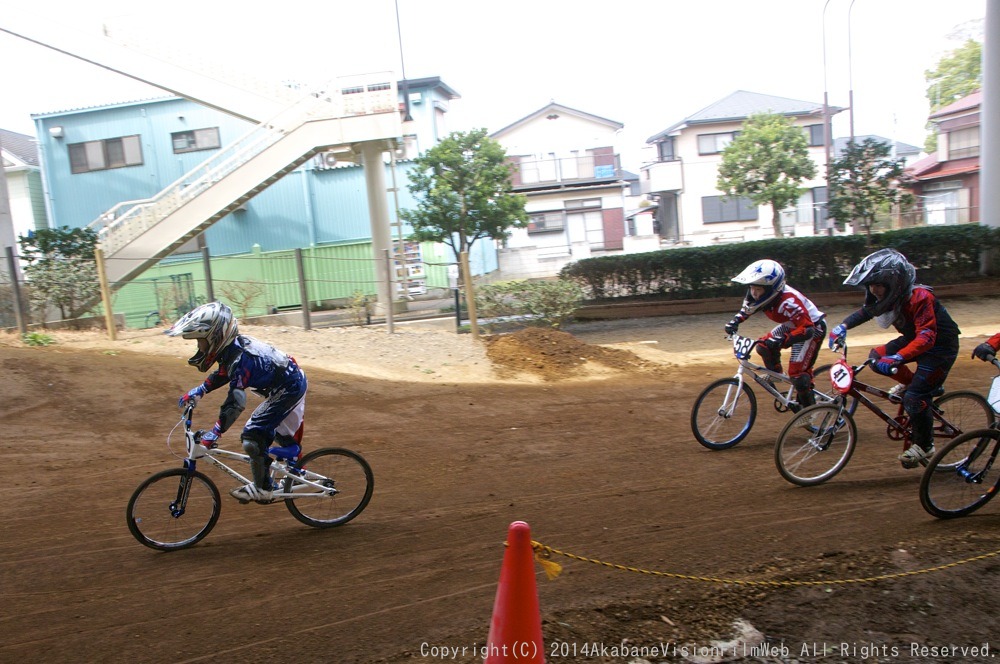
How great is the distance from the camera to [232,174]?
20.0 metres

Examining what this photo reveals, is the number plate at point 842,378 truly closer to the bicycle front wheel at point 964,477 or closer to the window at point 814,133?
the bicycle front wheel at point 964,477

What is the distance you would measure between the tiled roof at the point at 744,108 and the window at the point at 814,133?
2.62ft

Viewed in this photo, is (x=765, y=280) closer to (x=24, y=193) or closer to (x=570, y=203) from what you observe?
(x=570, y=203)

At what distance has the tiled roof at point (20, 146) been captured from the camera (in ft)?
106

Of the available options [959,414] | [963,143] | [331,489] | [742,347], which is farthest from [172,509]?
[963,143]

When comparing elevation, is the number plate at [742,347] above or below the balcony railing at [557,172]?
below

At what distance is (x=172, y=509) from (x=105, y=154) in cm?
2954

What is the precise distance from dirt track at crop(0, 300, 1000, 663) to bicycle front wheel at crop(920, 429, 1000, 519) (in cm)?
15

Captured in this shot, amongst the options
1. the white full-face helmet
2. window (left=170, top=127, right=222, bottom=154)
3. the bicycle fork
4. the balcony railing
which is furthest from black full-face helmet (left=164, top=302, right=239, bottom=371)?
the balcony railing

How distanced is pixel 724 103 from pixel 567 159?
12816mm

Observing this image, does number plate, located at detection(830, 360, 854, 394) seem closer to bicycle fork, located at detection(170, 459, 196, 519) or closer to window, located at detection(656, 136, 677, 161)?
bicycle fork, located at detection(170, 459, 196, 519)

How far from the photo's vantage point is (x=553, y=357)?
14023 mm

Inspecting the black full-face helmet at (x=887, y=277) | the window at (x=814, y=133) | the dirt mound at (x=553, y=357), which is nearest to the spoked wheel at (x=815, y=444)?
the black full-face helmet at (x=887, y=277)

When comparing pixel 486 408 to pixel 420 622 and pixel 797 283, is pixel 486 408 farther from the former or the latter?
pixel 797 283
